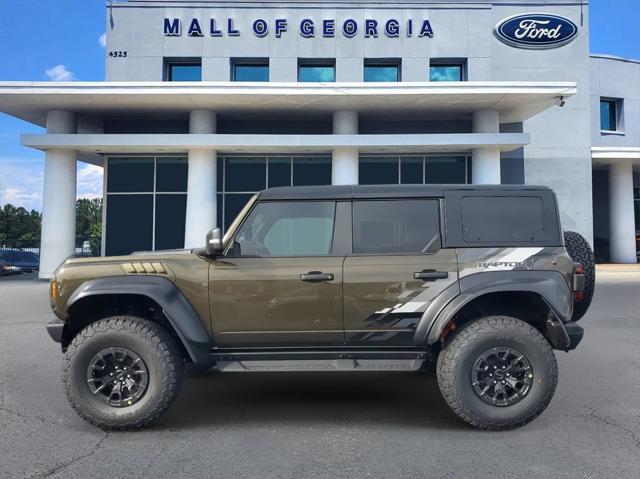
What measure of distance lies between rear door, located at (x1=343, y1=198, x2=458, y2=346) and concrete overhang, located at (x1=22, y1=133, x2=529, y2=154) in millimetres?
14633

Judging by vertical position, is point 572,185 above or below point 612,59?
below

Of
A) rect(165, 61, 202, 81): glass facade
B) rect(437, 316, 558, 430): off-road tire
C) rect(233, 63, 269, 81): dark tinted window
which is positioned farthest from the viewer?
rect(233, 63, 269, 81): dark tinted window

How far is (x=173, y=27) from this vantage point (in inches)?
877

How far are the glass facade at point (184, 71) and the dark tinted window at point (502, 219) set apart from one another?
2058 centimetres

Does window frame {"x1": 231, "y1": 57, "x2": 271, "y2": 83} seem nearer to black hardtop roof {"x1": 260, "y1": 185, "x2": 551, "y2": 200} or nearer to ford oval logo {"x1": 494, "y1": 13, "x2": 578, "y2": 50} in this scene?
ford oval logo {"x1": 494, "y1": 13, "x2": 578, "y2": 50}

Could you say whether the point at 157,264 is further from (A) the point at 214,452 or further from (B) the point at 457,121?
(B) the point at 457,121

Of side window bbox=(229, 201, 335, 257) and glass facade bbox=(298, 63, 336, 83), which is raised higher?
glass facade bbox=(298, 63, 336, 83)

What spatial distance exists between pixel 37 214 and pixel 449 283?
119 m

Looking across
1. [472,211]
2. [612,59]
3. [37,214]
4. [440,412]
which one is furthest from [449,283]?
[37,214]

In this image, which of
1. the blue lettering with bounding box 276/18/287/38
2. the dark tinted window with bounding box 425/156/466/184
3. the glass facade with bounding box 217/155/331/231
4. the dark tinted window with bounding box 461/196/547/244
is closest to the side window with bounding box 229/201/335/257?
the dark tinted window with bounding box 461/196/547/244

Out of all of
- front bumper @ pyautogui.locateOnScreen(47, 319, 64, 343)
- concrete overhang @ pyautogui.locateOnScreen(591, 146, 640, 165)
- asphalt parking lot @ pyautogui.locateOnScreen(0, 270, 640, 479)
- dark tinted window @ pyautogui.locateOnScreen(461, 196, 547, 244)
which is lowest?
asphalt parking lot @ pyautogui.locateOnScreen(0, 270, 640, 479)

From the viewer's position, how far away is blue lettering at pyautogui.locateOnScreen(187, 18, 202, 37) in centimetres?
2233

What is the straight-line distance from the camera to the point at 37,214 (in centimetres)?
10738

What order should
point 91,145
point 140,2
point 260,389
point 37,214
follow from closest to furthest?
1. point 260,389
2. point 91,145
3. point 140,2
4. point 37,214
